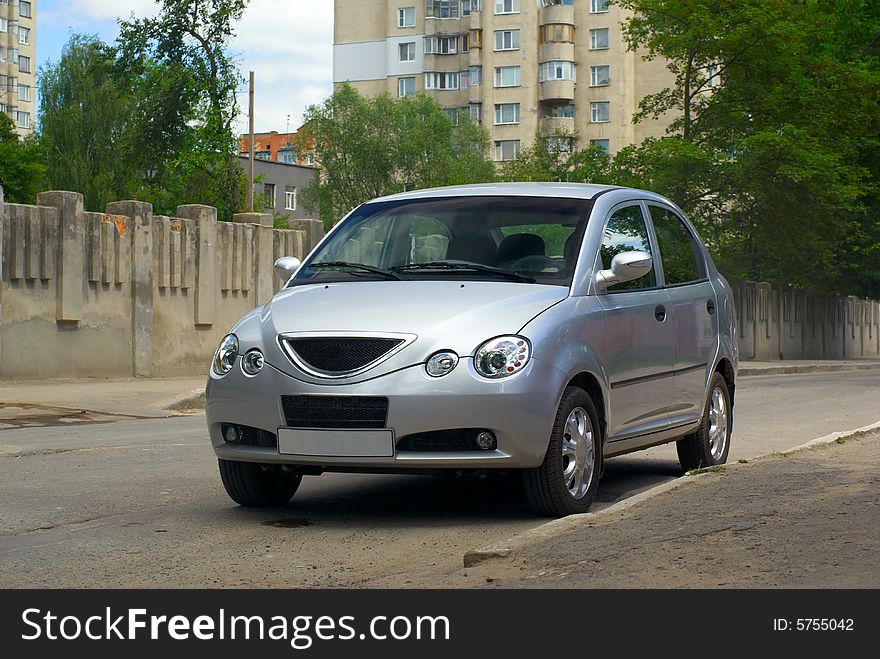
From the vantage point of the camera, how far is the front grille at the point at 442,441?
6812mm

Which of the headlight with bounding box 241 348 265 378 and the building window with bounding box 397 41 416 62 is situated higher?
the building window with bounding box 397 41 416 62

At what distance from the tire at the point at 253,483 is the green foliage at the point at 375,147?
230 ft

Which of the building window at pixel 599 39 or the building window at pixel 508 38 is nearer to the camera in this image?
the building window at pixel 599 39

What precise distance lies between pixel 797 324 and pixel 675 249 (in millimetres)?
38850

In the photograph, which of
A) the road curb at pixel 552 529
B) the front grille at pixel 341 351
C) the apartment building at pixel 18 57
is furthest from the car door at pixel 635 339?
the apartment building at pixel 18 57

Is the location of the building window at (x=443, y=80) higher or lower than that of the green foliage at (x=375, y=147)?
higher

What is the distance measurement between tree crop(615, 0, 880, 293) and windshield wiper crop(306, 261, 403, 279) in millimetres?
29137

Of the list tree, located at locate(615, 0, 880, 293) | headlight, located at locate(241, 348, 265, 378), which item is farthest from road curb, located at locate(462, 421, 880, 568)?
tree, located at locate(615, 0, 880, 293)

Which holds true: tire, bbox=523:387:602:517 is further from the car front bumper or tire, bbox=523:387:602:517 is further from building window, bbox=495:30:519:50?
building window, bbox=495:30:519:50

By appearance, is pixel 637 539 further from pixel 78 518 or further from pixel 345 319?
pixel 78 518

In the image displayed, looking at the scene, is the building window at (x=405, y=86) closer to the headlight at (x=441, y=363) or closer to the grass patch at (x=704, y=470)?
the grass patch at (x=704, y=470)

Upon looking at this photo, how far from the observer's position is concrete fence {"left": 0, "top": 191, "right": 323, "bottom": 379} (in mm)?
19641

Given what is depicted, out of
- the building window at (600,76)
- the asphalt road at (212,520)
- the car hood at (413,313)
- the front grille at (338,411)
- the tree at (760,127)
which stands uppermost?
the building window at (600,76)
